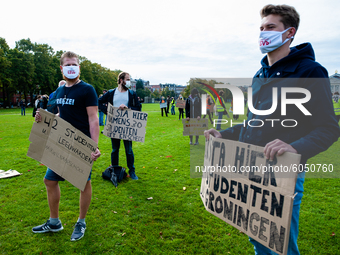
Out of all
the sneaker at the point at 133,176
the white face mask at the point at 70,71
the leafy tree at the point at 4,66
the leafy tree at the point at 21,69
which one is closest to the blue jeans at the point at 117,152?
the sneaker at the point at 133,176

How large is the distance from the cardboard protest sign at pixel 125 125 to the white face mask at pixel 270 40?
4.07 m

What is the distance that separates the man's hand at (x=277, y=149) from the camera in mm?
1557

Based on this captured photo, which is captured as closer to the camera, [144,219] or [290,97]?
[290,97]

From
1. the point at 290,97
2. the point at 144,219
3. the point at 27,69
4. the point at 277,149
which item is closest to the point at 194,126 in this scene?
the point at 144,219

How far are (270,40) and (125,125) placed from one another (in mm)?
4323

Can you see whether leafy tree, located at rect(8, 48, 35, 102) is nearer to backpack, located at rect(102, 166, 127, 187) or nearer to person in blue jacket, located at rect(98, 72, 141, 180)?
person in blue jacket, located at rect(98, 72, 141, 180)

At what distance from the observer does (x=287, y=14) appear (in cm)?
185

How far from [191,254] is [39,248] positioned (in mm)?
2162

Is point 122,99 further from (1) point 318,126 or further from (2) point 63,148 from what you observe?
(1) point 318,126

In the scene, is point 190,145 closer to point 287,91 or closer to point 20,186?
point 20,186

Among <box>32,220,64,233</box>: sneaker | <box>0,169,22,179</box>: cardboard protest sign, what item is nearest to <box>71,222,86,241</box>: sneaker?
<box>32,220,64,233</box>: sneaker

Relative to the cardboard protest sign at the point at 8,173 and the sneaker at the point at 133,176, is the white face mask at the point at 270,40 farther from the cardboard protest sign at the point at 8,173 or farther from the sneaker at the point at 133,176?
the cardboard protest sign at the point at 8,173

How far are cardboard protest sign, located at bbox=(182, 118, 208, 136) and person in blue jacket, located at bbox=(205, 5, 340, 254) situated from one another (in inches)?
251

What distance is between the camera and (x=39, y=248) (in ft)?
10.7
